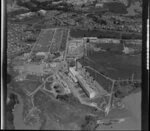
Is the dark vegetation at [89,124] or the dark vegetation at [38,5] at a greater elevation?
the dark vegetation at [38,5]

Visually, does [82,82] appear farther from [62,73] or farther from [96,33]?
[96,33]

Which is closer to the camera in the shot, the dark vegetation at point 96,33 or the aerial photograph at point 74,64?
the aerial photograph at point 74,64

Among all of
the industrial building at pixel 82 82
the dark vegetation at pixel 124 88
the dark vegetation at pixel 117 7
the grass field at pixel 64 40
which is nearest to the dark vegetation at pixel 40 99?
the industrial building at pixel 82 82

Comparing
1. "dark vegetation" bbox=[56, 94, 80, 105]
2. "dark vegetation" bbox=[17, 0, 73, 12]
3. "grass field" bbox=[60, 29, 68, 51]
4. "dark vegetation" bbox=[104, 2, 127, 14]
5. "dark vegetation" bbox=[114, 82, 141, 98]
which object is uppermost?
"dark vegetation" bbox=[17, 0, 73, 12]

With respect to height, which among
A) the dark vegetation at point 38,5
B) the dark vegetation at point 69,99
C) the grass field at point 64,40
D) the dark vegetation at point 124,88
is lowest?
the dark vegetation at point 69,99

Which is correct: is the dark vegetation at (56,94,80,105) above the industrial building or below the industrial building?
below

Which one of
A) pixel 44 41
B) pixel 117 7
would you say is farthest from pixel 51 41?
pixel 117 7

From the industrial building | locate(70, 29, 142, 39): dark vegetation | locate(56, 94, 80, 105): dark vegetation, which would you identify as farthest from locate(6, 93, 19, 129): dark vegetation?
locate(70, 29, 142, 39): dark vegetation

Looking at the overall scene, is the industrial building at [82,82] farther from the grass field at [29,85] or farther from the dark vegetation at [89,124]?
the grass field at [29,85]

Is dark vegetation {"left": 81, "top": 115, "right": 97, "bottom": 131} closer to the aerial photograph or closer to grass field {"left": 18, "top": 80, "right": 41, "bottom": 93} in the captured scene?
the aerial photograph
